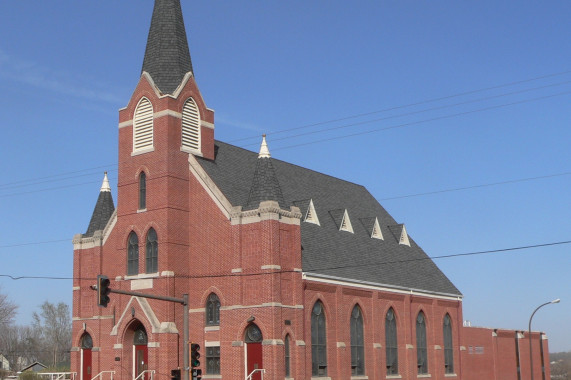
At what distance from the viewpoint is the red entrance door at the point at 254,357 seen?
36.6 m

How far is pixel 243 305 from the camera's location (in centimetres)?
3722

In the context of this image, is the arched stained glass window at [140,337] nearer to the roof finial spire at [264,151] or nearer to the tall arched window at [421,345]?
the roof finial spire at [264,151]

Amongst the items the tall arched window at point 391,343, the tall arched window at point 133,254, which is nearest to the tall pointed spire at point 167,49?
the tall arched window at point 133,254

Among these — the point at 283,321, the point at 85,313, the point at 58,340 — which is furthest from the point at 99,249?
the point at 58,340

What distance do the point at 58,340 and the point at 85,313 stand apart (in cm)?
9935

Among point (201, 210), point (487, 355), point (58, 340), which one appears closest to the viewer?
point (201, 210)

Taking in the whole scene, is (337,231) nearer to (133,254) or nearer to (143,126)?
(133,254)

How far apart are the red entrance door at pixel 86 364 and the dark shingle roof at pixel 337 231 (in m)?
12.8

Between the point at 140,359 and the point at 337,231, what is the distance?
15.0m

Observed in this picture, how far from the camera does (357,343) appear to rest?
44.0 meters

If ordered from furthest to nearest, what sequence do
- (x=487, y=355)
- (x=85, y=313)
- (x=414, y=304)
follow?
1. (x=487, y=355)
2. (x=414, y=304)
3. (x=85, y=313)

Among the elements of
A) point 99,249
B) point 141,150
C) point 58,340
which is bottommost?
point 58,340

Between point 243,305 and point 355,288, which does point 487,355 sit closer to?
point 355,288

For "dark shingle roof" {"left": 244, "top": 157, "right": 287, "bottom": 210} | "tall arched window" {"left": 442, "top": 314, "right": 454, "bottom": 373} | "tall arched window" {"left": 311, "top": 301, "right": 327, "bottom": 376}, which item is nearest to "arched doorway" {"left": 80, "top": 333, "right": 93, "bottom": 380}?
"tall arched window" {"left": 311, "top": 301, "right": 327, "bottom": 376}
